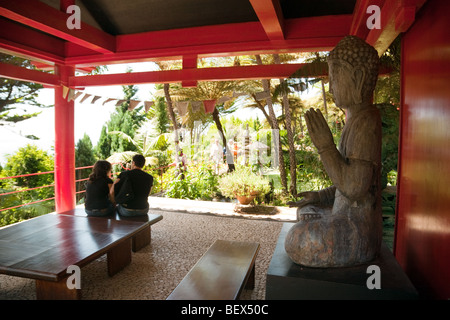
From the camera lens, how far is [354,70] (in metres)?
2.04

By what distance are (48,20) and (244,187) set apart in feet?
16.6

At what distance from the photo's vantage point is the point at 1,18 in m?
4.65

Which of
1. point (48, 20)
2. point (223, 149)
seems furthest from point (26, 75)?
point (223, 149)

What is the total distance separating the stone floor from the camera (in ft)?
10.5

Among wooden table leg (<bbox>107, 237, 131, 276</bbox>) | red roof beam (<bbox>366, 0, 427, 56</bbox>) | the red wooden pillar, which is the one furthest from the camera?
the red wooden pillar

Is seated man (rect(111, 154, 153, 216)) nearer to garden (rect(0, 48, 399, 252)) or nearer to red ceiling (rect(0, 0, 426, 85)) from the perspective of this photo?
garden (rect(0, 48, 399, 252))

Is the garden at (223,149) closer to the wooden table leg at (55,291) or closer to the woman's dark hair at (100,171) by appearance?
the woman's dark hair at (100,171)

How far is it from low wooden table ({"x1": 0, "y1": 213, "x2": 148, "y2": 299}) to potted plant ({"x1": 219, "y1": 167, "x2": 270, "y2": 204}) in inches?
142

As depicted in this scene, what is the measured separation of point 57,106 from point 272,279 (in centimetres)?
598

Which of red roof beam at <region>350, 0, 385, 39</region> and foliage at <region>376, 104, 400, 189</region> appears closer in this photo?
red roof beam at <region>350, 0, 385, 39</region>

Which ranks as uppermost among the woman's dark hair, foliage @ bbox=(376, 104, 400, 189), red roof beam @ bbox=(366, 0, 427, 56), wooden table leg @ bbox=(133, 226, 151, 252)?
red roof beam @ bbox=(366, 0, 427, 56)

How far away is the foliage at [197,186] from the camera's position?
879 centimetres

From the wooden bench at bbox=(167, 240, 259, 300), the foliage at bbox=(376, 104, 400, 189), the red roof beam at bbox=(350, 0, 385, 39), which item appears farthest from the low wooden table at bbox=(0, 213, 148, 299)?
the red roof beam at bbox=(350, 0, 385, 39)
